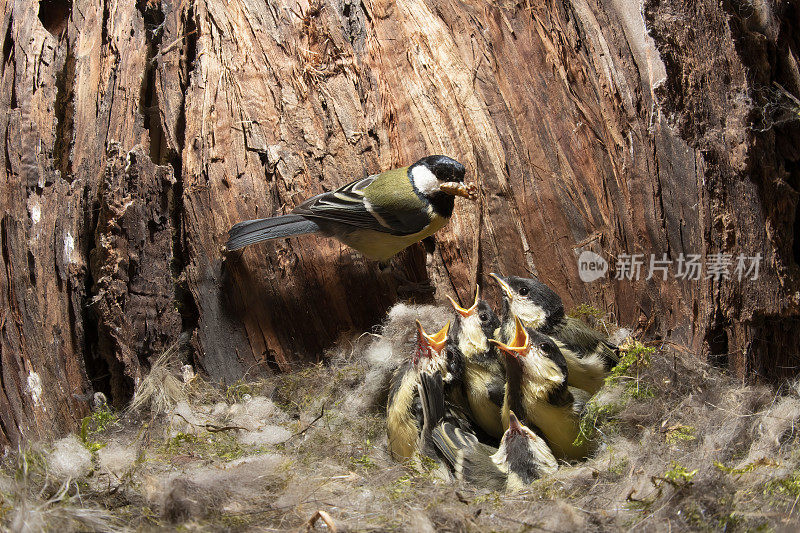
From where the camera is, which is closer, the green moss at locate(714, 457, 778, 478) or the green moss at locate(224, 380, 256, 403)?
the green moss at locate(714, 457, 778, 478)

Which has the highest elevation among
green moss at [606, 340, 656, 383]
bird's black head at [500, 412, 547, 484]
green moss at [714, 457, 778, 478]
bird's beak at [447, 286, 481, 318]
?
bird's beak at [447, 286, 481, 318]

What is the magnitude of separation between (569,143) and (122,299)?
1.83 m

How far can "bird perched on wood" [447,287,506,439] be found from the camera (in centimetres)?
225

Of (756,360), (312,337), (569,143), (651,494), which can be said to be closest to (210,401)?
(312,337)

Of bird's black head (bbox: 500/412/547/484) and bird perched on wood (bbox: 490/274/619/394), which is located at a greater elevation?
bird perched on wood (bbox: 490/274/619/394)

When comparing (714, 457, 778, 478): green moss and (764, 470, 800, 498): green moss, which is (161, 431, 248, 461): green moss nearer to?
(714, 457, 778, 478): green moss

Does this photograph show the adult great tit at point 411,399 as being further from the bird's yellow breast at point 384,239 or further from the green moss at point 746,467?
the green moss at point 746,467

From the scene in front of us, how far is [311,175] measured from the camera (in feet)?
8.66

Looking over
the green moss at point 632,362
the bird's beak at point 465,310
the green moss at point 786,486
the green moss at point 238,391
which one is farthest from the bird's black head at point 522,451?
the green moss at point 238,391

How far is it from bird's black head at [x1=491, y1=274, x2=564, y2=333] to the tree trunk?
0.25 m

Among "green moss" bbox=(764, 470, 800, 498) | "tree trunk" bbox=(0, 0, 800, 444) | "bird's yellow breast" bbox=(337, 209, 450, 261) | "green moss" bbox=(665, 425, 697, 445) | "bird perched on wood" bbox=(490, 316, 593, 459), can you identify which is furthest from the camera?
"bird's yellow breast" bbox=(337, 209, 450, 261)

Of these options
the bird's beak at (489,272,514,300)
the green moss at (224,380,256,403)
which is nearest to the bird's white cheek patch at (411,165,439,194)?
the bird's beak at (489,272,514,300)

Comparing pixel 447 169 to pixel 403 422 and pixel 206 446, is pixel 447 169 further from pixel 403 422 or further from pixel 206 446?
pixel 206 446

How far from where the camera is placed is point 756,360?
2.16 metres
